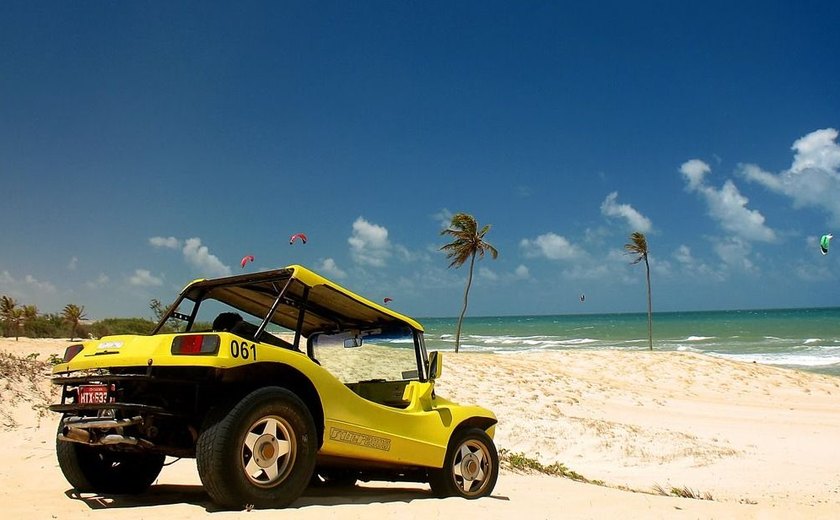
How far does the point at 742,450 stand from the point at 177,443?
12520 millimetres

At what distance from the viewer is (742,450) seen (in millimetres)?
14109

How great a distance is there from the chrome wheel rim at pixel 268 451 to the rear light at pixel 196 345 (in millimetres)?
609

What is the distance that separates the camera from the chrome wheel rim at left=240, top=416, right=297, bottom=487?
4797 mm

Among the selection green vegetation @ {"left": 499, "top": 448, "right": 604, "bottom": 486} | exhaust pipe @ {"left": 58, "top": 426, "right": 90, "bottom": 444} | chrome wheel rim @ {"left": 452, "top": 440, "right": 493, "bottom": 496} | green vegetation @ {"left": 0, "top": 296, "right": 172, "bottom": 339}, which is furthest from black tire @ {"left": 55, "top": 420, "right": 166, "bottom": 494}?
green vegetation @ {"left": 0, "top": 296, "right": 172, "bottom": 339}

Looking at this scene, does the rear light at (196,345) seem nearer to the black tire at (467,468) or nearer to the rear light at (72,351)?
the rear light at (72,351)

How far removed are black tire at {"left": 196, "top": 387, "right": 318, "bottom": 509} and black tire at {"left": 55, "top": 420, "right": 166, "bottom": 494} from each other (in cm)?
146

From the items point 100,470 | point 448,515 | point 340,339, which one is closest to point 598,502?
point 448,515

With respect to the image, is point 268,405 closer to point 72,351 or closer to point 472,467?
point 72,351

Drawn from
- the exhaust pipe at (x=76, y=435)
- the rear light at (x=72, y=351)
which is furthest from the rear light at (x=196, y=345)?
the rear light at (x=72, y=351)

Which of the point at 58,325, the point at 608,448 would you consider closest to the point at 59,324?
the point at 58,325

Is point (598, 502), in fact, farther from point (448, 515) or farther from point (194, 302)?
point (194, 302)

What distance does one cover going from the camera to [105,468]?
5.91 meters

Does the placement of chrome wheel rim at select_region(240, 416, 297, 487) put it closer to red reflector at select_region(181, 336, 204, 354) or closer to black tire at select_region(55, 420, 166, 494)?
red reflector at select_region(181, 336, 204, 354)

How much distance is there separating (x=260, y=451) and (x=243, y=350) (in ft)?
2.38
